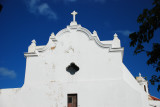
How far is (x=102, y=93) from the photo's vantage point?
1243cm

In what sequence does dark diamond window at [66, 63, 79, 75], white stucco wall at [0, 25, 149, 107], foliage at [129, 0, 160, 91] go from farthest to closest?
dark diamond window at [66, 63, 79, 75], white stucco wall at [0, 25, 149, 107], foliage at [129, 0, 160, 91]

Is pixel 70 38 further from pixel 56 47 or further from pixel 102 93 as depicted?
pixel 102 93

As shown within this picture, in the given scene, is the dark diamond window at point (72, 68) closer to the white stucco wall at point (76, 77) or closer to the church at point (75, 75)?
the church at point (75, 75)

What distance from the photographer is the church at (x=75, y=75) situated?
12383mm

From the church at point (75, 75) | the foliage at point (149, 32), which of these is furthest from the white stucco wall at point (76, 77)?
the foliage at point (149, 32)

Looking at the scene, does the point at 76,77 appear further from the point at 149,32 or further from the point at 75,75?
the point at 149,32

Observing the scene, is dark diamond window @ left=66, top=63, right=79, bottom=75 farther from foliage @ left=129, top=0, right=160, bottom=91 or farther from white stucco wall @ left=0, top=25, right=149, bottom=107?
foliage @ left=129, top=0, right=160, bottom=91

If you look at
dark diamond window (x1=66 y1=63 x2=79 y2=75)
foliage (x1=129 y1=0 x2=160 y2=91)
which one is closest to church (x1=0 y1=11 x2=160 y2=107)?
dark diamond window (x1=66 y1=63 x2=79 y2=75)

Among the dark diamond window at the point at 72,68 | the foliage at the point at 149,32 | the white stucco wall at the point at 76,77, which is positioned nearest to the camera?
the foliage at the point at 149,32

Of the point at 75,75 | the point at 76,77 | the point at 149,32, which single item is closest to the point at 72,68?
the point at 75,75

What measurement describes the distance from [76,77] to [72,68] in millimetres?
823

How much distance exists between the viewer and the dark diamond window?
1354cm

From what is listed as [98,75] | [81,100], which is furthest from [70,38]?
[81,100]

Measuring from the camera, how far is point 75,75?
13336mm
